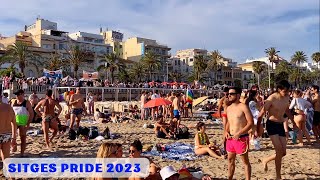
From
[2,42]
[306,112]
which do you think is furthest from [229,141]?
[2,42]

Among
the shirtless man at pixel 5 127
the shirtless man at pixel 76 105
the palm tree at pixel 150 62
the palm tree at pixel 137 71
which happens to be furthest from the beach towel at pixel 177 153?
the palm tree at pixel 150 62

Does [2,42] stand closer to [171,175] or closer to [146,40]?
[146,40]

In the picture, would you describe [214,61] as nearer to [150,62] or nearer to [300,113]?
[150,62]

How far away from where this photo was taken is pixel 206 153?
304 inches

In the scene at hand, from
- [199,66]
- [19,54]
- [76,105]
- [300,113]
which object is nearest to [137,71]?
[199,66]

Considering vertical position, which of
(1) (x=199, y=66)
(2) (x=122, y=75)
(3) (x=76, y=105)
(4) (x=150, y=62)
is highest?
(4) (x=150, y=62)

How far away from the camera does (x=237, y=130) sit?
5152 millimetres

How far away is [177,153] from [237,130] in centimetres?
298

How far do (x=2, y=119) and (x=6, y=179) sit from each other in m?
1.02

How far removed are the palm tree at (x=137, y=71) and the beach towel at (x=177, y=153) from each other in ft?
178

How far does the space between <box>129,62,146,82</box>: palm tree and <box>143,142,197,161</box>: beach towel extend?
5416 cm

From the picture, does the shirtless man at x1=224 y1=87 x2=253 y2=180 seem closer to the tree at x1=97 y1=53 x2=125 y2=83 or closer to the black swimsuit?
the black swimsuit

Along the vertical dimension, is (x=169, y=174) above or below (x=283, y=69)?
below

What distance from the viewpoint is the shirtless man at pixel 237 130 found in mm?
5055
